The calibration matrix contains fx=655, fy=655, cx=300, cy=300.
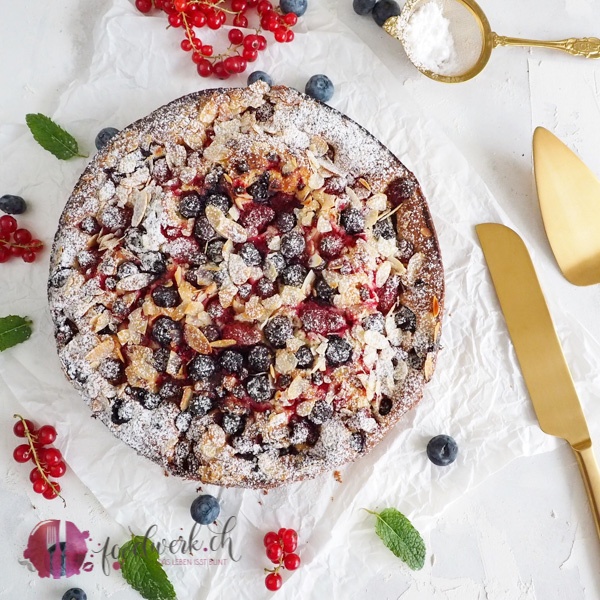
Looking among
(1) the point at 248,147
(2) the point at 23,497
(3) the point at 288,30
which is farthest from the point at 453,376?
(2) the point at 23,497

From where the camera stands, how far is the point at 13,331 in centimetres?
243

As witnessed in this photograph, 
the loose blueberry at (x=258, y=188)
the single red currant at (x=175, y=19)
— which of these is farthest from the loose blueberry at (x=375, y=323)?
the single red currant at (x=175, y=19)

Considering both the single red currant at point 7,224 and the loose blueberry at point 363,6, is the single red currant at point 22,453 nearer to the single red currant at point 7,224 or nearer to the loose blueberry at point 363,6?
the single red currant at point 7,224

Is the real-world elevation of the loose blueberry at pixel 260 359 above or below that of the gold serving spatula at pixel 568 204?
below

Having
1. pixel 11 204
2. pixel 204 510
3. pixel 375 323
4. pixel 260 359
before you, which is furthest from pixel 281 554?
pixel 11 204

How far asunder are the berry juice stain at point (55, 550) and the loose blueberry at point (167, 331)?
966mm

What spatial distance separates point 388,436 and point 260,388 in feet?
2.13

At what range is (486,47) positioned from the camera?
248 centimetres

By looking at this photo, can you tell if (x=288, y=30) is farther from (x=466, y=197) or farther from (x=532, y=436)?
(x=532, y=436)

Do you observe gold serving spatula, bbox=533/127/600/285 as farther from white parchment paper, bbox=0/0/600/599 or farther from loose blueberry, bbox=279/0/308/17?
loose blueberry, bbox=279/0/308/17

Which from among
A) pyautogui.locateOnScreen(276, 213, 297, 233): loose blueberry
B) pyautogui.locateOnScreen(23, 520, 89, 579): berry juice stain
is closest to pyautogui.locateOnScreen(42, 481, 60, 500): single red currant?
pyautogui.locateOnScreen(23, 520, 89, 579): berry juice stain

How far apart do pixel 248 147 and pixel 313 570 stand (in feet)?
5.04

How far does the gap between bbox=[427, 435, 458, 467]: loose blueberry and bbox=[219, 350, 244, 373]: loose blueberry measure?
80cm

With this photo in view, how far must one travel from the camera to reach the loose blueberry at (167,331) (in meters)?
2.03
